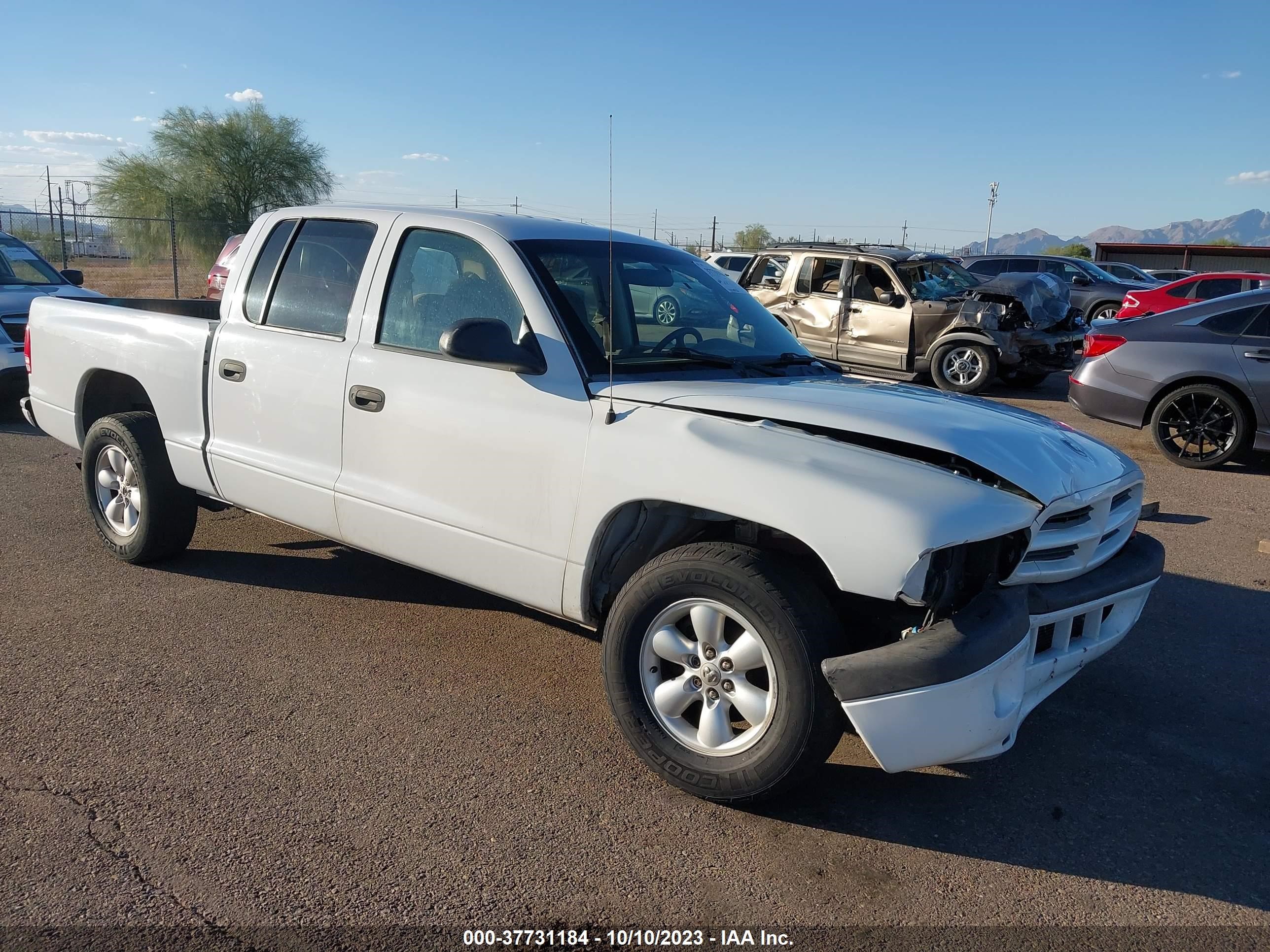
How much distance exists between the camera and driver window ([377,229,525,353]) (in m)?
3.93

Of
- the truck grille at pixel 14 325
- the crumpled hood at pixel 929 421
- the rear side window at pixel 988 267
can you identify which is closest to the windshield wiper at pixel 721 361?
the crumpled hood at pixel 929 421

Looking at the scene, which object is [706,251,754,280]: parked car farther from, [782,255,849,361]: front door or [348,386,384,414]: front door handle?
[348,386,384,414]: front door handle

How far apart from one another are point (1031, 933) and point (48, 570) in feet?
16.4

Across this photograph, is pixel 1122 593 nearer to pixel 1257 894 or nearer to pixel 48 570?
pixel 1257 894

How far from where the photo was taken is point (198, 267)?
102 ft

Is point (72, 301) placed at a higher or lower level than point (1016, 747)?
higher

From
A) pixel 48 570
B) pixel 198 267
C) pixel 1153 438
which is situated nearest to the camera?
pixel 48 570

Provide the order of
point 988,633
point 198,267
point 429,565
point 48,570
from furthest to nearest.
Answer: point 198,267
point 48,570
point 429,565
point 988,633

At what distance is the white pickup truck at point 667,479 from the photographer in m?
2.88

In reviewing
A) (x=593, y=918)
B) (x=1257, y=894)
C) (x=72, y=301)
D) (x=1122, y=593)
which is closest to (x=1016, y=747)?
(x=1122, y=593)

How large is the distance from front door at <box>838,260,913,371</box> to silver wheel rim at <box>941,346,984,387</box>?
1.64 feet

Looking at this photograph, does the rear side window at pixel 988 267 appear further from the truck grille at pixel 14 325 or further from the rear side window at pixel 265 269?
the rear side window at pixel 265 269

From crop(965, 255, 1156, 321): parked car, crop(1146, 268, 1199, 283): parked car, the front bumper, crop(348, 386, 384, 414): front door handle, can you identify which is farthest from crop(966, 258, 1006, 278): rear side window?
the front bumper

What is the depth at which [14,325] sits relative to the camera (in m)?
10.0
